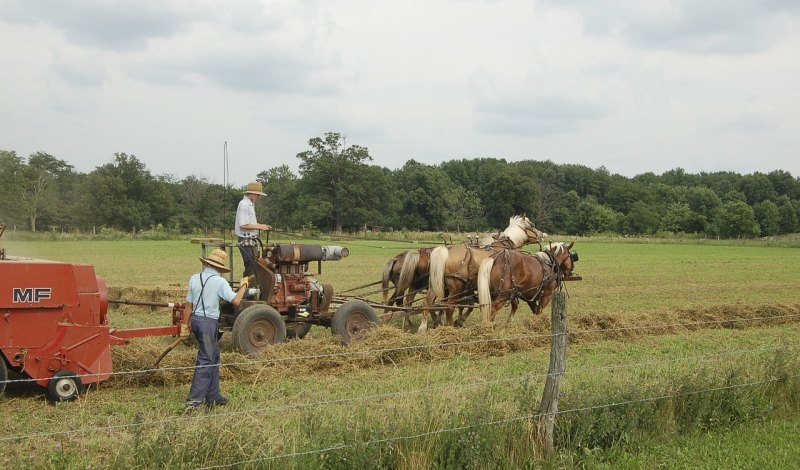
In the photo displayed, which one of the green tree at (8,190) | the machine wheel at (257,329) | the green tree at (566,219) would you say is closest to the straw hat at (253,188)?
the machine wheel at (257,329)

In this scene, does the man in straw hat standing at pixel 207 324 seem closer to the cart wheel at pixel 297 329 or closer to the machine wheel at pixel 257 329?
the machine wheel at pixel 257 329

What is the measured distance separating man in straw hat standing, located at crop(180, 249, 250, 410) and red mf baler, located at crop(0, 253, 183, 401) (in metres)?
0.97

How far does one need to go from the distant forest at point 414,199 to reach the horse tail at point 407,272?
2156cm

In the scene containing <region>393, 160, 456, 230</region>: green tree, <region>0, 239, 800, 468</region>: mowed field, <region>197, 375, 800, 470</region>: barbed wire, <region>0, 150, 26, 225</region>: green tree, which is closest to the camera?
<region>197, 375, 800, 470</region>: barbed wire

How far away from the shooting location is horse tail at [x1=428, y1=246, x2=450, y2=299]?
42.0 ft

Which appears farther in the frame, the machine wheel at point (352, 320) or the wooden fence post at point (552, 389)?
the machine wheel at point (352, 320)

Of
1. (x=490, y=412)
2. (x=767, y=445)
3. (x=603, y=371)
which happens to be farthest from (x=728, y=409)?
(x=490, y=412)

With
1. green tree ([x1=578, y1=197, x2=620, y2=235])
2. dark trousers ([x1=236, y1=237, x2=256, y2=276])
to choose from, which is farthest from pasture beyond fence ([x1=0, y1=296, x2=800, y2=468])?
green tree ([x1=578, y1=197, x2=620, y2=235])

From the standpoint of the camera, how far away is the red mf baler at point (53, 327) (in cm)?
708

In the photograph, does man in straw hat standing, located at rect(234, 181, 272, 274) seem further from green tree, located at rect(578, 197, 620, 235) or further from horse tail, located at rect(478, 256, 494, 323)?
green tree, located at rect(578, 197, 620, 235)

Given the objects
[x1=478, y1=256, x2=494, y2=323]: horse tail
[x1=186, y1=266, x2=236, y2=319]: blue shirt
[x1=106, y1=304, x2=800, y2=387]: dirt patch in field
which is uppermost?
[x1=186, y1=266, x2=236, y2=319]: blue shirt

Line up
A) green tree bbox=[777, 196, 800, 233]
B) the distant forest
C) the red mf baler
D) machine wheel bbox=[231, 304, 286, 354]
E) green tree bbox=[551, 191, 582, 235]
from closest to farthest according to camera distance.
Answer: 1. the red mf baler
2. machine wheel bbox=[231, 304, 286, 354]
3. the distant forest
4. green tree bbox=[551, 191, 582, 235]
5. green tree bbox=[777, 196, 800, 233]

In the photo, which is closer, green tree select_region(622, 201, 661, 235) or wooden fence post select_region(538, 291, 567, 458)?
wooden fence post select_region(538, 291, 567, 458)

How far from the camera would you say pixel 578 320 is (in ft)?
42.1
